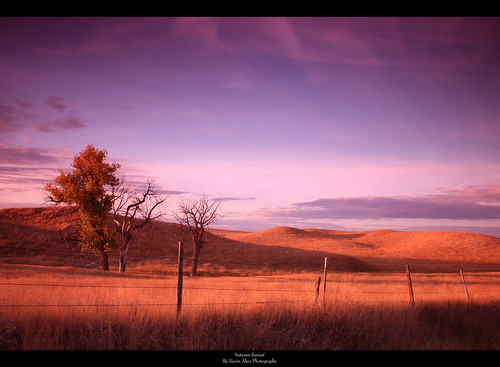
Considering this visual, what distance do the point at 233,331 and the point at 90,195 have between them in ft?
90.4

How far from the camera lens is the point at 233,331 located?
266 inches

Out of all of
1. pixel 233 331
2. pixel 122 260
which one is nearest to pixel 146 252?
pixel 122 260

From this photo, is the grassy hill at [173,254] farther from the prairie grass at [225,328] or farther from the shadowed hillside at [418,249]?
the prairie grass at [225,328]

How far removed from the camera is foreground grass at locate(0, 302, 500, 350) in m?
5.89

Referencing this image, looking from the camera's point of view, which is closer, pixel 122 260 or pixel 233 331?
pixel 233 331

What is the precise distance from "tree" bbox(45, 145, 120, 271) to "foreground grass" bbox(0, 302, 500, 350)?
24.6 metres

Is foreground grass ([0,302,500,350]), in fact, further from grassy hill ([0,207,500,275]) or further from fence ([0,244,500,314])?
grassy hill ([0,207,500,275])

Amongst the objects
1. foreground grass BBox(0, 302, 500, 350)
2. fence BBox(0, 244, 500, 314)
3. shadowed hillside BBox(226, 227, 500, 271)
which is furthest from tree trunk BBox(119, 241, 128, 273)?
shadowed hillside BBox(226, 227, 500, 271)

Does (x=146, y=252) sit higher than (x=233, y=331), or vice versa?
(x=233, y=331)

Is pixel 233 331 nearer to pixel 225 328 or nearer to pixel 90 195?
pixel 225 328

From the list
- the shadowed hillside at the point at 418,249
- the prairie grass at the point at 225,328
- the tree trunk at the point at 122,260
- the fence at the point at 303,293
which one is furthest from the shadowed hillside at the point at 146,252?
the prairie grass at the point at 225,328
